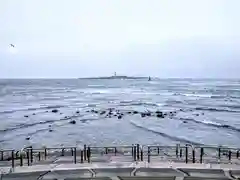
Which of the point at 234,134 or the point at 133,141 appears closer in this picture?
the point at 133,141

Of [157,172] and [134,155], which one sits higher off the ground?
[157,172]

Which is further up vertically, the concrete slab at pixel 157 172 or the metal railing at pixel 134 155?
the concrete slab at pixel 157 172

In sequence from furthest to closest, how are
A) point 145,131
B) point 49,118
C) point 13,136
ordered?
point 49,118 < point 145,131 < point 13,136

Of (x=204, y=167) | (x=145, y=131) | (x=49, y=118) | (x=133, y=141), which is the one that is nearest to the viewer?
(x=204, y=167)

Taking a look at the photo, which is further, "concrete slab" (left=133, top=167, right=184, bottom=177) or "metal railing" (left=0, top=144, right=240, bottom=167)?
"metal railing" (left=0, top=144, right=240, bottom=167)

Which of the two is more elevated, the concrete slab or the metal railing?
the concrete slab

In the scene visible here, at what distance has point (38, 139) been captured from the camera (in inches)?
1225

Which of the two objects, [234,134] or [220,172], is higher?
[220,172]

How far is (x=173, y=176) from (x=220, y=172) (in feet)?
5.96

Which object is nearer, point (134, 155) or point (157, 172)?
point (157, 172)

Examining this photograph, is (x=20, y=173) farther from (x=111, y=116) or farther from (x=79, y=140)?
(x=111, y=116)

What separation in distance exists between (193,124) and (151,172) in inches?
1215

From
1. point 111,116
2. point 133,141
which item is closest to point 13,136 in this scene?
point 133,141

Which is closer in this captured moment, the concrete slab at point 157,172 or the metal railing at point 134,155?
the concrete slab at point 157,172
